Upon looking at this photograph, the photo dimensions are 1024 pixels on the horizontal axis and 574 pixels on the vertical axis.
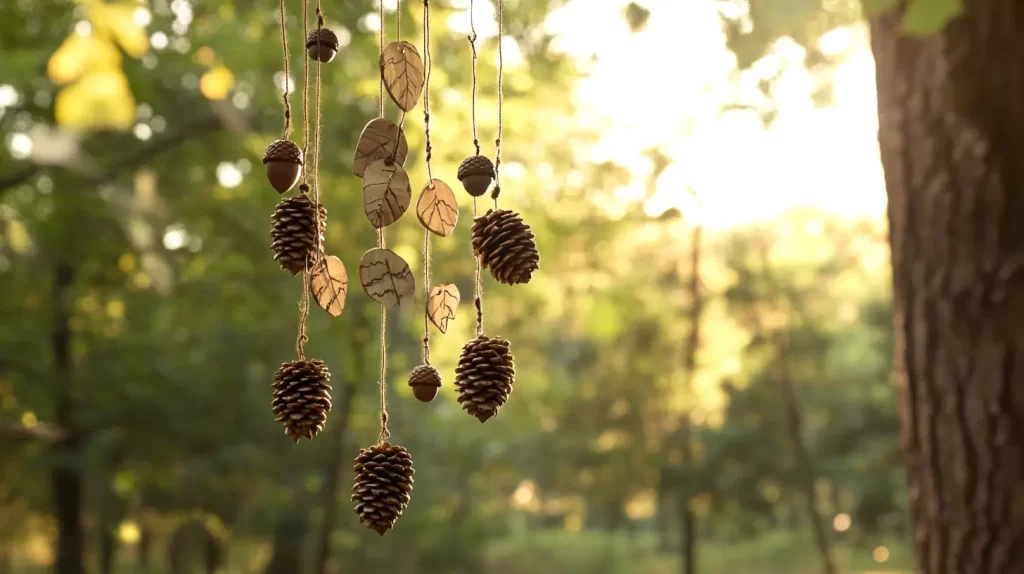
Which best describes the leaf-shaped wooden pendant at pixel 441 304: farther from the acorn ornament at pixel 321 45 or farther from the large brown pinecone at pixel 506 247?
the acorn ornament at pixel 321 45

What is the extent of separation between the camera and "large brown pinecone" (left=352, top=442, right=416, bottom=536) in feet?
3.16

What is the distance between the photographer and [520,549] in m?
20.3

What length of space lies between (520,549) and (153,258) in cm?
1855

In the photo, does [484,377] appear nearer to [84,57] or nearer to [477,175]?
[477,175]

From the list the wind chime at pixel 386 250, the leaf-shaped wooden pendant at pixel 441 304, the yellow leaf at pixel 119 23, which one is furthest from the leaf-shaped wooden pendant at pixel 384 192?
the yellow leaf at pixel 119 23

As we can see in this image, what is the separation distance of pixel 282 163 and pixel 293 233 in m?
0.08

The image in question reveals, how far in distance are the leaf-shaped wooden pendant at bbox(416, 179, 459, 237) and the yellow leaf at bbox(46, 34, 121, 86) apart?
0.64 m

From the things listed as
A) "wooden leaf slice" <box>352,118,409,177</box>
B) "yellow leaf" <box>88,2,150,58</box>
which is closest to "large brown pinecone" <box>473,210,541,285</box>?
"wooden leaf slice" <box>352,118,409,177</box>

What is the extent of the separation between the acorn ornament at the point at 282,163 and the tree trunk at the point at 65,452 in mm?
7325

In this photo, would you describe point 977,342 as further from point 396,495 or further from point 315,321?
point 315,321

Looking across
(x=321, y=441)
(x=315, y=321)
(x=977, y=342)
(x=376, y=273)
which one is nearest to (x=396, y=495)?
(x=376, y=273)

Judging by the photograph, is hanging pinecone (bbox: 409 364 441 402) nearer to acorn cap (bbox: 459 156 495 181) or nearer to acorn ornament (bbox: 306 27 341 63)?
acorn cap (bbox: 459 156 495 181)

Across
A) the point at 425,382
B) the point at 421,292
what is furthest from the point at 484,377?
the point at 421,292

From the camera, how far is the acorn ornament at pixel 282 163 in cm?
98
